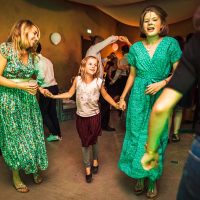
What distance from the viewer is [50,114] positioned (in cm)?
371

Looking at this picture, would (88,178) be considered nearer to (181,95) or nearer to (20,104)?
(20,104)

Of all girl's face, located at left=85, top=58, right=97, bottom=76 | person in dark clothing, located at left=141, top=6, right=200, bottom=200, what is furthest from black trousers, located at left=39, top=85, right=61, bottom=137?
person in dark clothing, located at left=141, top=6, right=200, bottom=200

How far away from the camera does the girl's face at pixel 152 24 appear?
1964mm

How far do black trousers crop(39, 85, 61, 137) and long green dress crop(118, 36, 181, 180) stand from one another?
64.8 inches

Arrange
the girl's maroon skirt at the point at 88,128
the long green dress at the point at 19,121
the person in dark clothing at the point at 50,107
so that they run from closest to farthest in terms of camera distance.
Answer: the long green dress at the point at 19,121, the girl's maroon skirt at the point at 88,128, the person in dark clothing at the point at 50,107

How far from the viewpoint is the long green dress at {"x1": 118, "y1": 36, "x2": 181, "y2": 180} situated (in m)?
1.99

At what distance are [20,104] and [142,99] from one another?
102cm

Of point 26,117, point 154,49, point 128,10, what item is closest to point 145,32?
point 154,49

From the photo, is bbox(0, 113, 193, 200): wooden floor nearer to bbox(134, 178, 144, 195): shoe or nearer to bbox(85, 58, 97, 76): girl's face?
bbox(134, 178, 144, 195): shoe

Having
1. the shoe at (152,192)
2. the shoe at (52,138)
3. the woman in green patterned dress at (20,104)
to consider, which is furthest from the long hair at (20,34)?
the shoe at (52,138)

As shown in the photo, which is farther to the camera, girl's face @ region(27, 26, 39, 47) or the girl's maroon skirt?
the girl's maroon skirt

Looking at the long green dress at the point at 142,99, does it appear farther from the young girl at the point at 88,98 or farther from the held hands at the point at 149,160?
the held hands at the point at 149,160

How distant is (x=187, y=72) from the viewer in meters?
0.88

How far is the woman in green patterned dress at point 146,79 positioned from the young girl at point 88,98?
0.98ft
